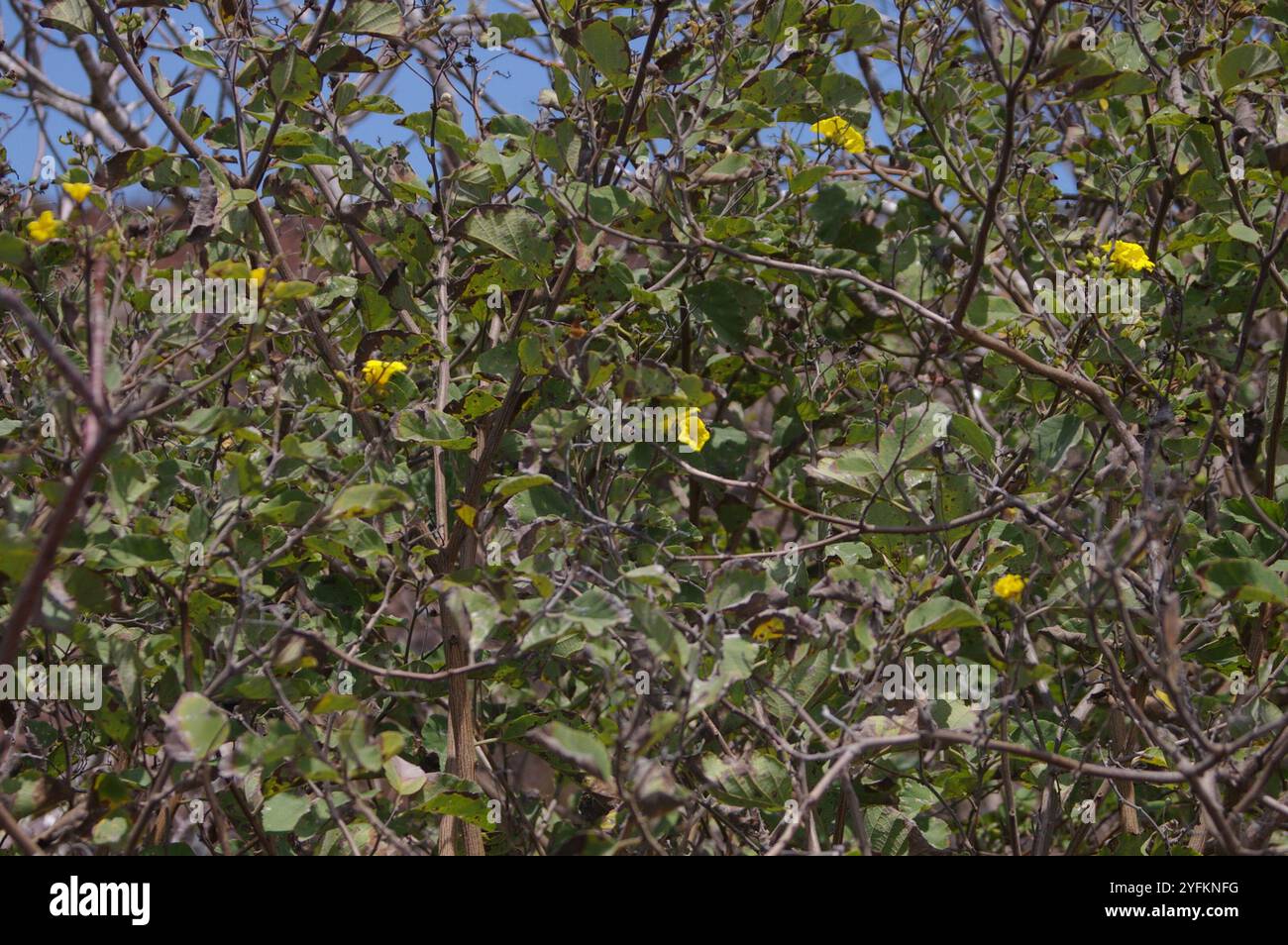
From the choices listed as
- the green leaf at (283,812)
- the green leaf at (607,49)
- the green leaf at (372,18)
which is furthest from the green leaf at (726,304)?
the green leaf at (283,812)

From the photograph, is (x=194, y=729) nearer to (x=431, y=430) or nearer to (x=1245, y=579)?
(x=431, y=430)

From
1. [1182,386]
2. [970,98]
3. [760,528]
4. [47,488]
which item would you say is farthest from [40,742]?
[1182,386]

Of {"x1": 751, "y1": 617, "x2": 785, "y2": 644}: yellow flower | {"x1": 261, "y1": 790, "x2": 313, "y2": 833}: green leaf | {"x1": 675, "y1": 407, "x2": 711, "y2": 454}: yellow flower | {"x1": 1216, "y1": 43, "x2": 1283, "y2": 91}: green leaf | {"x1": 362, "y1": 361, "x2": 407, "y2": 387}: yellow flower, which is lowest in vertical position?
{"x1": 261, "y1": 790, "x2": 313, "y2": 833}: green leaf

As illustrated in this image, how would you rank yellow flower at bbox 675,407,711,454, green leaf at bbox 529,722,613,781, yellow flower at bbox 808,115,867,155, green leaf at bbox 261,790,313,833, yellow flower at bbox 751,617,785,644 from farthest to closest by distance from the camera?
yellow flower at bbox 808,115,867,155, yellow flower at bbox 675,407,711,454, green leaf at bbox 261,790,313,833, yellow flower at bbox 751,617,785,644, green leaf at bbox 529,722,613,781

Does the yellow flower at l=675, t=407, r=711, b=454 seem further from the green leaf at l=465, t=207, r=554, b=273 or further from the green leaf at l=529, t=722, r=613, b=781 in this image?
the green leaf at l=529, t=722, r=613, b=781

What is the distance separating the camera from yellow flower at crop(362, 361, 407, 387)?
2082 mm

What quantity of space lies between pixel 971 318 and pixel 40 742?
2.04 meters

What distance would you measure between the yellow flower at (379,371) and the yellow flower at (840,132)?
3.39 ft

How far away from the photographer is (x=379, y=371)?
210 cm

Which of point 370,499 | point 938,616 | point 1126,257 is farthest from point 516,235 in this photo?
point 1126,257

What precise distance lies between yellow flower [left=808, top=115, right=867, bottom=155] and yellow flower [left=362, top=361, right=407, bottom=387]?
1.03 m

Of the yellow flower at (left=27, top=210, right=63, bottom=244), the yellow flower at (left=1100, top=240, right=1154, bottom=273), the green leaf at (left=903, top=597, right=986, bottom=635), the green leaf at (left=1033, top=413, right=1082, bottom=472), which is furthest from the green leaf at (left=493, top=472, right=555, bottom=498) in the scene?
the yellow flower at (left=1100, top=240, right=1154, bottom=273)

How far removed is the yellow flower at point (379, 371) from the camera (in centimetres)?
208
